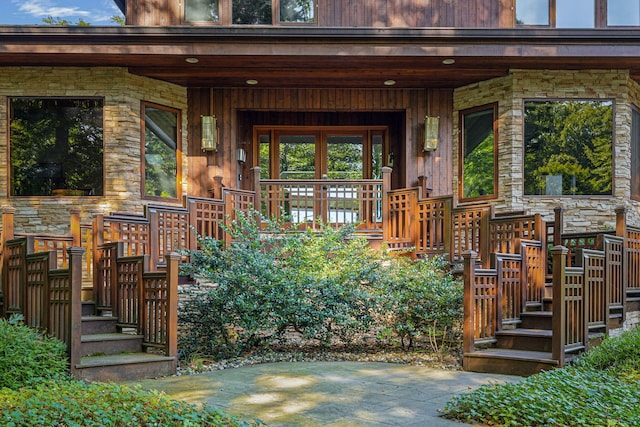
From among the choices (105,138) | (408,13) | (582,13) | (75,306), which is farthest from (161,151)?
(582,13)

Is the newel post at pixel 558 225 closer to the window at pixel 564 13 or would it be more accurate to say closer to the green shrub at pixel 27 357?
the window at pixel 564 13

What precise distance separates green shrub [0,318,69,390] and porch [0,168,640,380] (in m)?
0.19

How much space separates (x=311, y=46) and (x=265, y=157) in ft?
11.7

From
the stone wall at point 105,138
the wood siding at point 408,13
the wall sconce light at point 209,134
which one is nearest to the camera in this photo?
the stone wall at point 105,138

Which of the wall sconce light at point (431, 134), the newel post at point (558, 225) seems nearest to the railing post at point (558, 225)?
the newel post at point (558, 225)

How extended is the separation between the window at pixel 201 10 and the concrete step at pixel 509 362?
778cm

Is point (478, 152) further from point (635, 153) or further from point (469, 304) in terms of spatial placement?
point (469, 304)

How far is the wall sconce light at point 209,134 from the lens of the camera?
37.9 feet

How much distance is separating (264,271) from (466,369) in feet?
8.79

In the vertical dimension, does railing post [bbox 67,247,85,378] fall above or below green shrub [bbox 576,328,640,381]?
above

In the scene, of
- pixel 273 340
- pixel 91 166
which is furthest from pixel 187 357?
pixel 91 166

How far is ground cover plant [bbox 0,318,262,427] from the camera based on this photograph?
376 centimetres

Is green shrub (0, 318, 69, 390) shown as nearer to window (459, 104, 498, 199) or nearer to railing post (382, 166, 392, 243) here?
railing post (382, 166, 392, 243)

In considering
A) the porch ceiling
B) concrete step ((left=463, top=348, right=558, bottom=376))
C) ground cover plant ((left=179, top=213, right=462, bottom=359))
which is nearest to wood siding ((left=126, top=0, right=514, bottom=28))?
the porch ceiling
